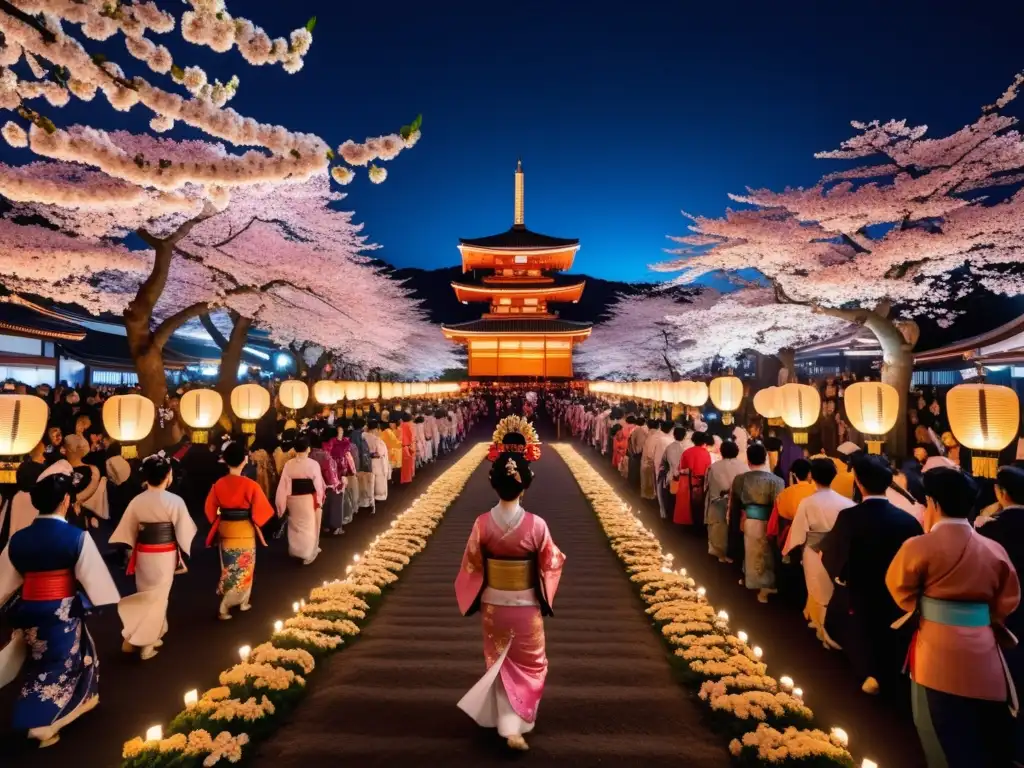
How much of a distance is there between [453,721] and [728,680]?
1980 millimetres

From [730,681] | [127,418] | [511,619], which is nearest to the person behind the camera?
[511,619]

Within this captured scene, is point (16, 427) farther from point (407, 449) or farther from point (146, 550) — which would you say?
point (407, 449)

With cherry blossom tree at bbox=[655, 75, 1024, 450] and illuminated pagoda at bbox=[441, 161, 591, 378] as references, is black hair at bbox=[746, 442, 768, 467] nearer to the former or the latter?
cherry blossom tree at bbox=[655, 75, 1024, 450]

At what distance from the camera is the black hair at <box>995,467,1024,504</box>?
3.79 m

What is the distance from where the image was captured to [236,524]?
6.29 m

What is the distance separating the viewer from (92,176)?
45.3 feet

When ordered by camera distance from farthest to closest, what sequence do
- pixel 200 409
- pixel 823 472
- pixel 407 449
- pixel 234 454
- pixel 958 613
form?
pixel 407 449, pixel 200 409, pixel 234 454, pixel 823 472, pixel 958 613

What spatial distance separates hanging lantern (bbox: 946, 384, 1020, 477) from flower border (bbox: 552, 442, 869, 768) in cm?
293

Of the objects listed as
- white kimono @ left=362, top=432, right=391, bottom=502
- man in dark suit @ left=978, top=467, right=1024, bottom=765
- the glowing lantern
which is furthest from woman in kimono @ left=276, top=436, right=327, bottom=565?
the glowing lantern

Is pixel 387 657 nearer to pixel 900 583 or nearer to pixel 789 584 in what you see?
pixel 900 583

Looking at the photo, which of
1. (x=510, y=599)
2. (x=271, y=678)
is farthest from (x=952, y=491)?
(x=271, y=678)

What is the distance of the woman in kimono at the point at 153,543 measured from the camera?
17.3ft

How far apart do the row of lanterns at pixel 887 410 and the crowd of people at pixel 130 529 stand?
22.9ft

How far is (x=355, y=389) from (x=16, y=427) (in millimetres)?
12692
